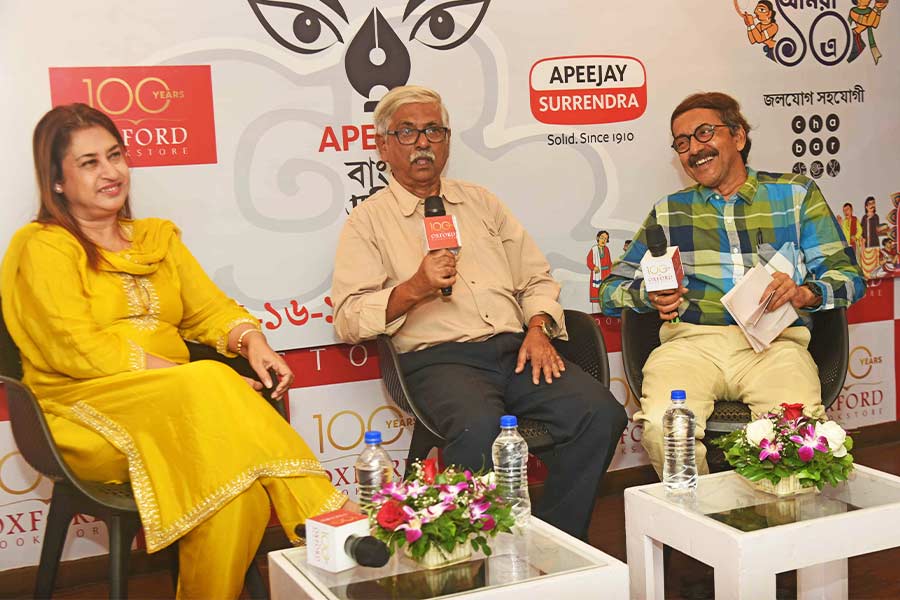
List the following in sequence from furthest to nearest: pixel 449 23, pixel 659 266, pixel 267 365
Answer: pixel 449 23, pixel 659 266, pixel 267 365

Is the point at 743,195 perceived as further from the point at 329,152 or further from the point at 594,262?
the point at 329,152

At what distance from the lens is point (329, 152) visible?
3621 millimetres

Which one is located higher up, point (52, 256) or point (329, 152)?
point (329, 152)

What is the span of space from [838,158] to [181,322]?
2.89 metres

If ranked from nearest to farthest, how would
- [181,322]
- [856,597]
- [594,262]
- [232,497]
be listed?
1. [232,497]
2. [856,597]
3. [181,322]
4. [594,262]

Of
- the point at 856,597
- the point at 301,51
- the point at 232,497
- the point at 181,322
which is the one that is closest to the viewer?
the point at 232,497

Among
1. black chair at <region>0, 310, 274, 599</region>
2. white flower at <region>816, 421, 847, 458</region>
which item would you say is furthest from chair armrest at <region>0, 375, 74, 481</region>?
white flower at <region>816, 421, 847, 458</region>

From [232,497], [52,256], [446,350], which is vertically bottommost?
[232,497]

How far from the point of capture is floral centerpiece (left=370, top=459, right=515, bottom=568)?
2176 millimetres

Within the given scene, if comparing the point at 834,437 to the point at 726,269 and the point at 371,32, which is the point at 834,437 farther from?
the point at 371,32

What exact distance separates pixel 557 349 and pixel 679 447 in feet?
2.54

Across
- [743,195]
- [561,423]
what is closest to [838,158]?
[743,195]

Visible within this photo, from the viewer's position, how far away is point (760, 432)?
272cm

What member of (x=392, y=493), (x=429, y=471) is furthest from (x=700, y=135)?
(x=392, y=493)
